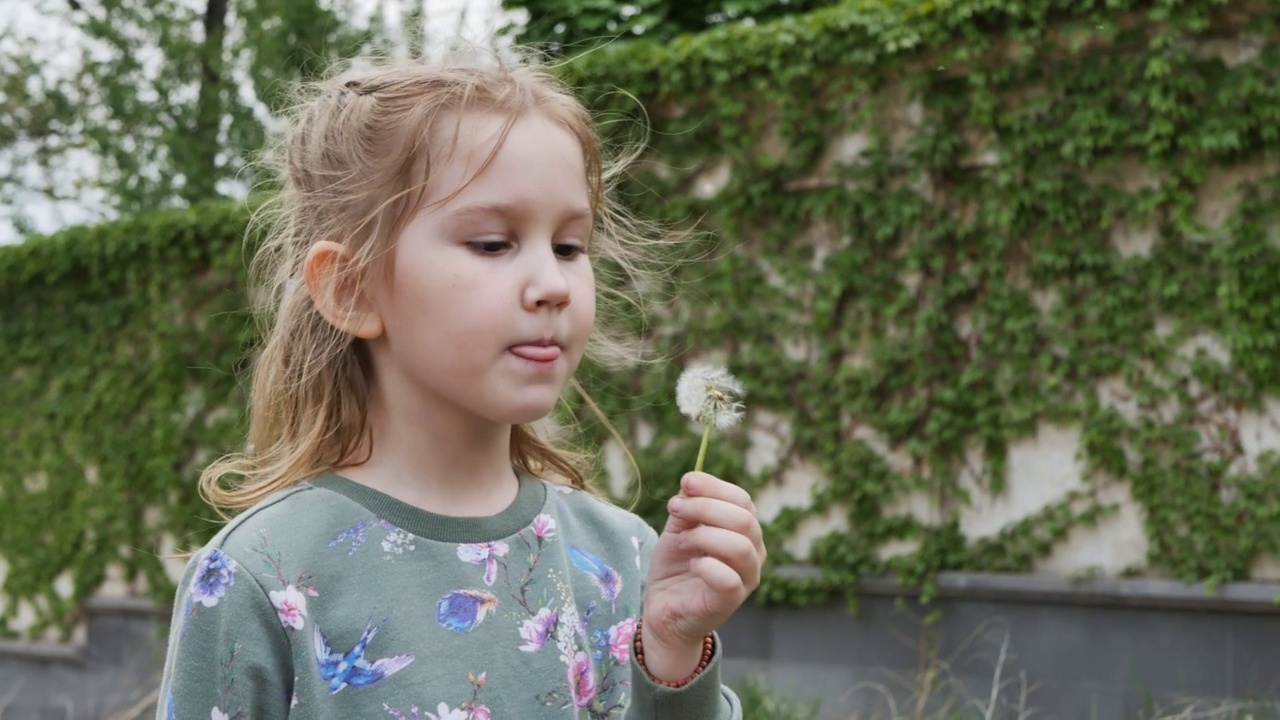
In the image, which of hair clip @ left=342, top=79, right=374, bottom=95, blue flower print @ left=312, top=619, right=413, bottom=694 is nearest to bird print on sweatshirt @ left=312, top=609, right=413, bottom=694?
blue flower print @ left=312, top=619, right=413, bottom=694

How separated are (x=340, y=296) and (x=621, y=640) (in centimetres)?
54

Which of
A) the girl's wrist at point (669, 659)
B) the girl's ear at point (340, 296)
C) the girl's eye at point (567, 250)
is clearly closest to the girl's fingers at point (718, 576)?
the girl's wrist at point (669, 659)

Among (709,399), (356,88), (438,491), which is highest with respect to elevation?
(356,88)

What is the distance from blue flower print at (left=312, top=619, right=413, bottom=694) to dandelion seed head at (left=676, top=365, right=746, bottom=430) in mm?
412

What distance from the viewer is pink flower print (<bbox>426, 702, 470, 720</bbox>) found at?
1.35m

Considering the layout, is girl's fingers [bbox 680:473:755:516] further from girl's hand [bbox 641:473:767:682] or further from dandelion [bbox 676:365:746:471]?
dandelion [bbox 676:365:746:471]

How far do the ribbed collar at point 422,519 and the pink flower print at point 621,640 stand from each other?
18 cm

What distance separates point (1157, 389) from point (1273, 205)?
0.69m

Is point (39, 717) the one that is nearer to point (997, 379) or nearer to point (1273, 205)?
point (997, 379)

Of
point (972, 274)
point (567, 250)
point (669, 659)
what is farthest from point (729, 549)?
point (972, 274)

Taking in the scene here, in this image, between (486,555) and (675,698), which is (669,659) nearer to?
(675,698)

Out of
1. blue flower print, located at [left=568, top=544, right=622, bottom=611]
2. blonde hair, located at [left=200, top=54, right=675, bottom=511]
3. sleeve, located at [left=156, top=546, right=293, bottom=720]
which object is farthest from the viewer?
blue flower print, located at [left=568, top=544, right=622, bottom=611]

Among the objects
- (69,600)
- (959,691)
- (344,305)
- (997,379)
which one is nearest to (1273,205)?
(997,379)

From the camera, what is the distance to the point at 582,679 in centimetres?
152
